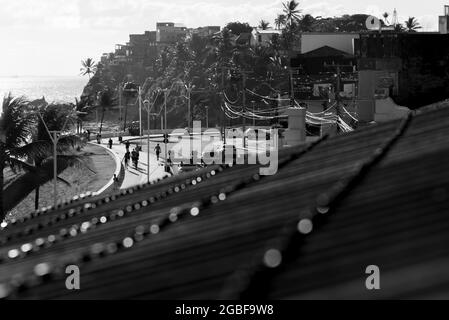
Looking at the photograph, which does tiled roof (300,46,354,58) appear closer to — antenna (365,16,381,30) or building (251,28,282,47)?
antenna (365,16,381,30)

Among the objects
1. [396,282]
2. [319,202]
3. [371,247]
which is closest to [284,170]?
[319,202]

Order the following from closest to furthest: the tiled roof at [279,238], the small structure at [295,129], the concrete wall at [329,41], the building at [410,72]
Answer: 1. the tiled roof at [279,238]
2. the small structure at [295,129]
3. the building at [410,72]
4. the concrete wall at [329,41]

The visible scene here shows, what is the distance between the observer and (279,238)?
4.89 metres

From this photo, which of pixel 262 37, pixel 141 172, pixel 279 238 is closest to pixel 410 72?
pixel 279 238

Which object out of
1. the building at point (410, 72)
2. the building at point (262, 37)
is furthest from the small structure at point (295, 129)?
the building at point (262, 37)

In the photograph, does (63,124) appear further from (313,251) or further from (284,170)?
(313,251)

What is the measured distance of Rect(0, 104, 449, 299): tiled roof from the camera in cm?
395

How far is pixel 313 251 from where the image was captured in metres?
4.53

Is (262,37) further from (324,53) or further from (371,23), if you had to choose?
(371,23)

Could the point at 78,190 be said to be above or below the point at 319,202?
below

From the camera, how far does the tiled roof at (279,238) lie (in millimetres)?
3953

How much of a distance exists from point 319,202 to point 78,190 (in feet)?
155

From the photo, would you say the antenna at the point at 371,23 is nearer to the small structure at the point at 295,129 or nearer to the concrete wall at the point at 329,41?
the small structure at the point at 295,129

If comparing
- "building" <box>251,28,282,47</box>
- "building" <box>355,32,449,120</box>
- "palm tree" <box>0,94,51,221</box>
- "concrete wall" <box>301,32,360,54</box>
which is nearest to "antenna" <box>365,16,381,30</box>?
"building" <box>355,32,449,120</box>
